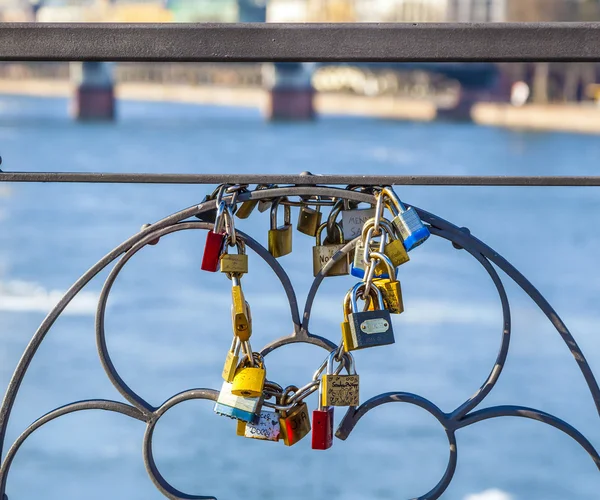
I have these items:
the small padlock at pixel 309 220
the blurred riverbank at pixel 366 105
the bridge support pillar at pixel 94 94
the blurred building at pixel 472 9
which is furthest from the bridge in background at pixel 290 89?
A: the small padlock at pixel 309 220

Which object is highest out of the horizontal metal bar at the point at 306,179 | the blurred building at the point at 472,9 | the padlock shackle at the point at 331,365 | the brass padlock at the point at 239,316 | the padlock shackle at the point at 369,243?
the horizontal metal bar at the point at 306,179

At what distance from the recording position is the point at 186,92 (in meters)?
47.8

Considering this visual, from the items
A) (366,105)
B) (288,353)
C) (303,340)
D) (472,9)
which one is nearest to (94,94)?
(366,105)

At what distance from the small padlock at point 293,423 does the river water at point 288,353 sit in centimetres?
371

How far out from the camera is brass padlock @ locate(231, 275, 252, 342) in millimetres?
1001

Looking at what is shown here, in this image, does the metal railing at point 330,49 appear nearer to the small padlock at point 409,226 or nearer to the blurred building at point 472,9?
the small padlock at point 409,226

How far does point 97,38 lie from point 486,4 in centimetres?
5286

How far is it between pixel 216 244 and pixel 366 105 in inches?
1588

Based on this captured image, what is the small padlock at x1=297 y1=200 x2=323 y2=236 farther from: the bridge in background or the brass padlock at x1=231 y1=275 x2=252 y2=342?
the bridge in background

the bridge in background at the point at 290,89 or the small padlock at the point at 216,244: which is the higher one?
the small padlock at the point at 216,244

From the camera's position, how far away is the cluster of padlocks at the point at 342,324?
98cm

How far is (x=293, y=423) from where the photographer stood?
3.42 ft

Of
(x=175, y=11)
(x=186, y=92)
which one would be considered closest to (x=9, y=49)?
(x=186, y=92)

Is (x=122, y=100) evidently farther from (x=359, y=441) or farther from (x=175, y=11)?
(x=359, y=441)
